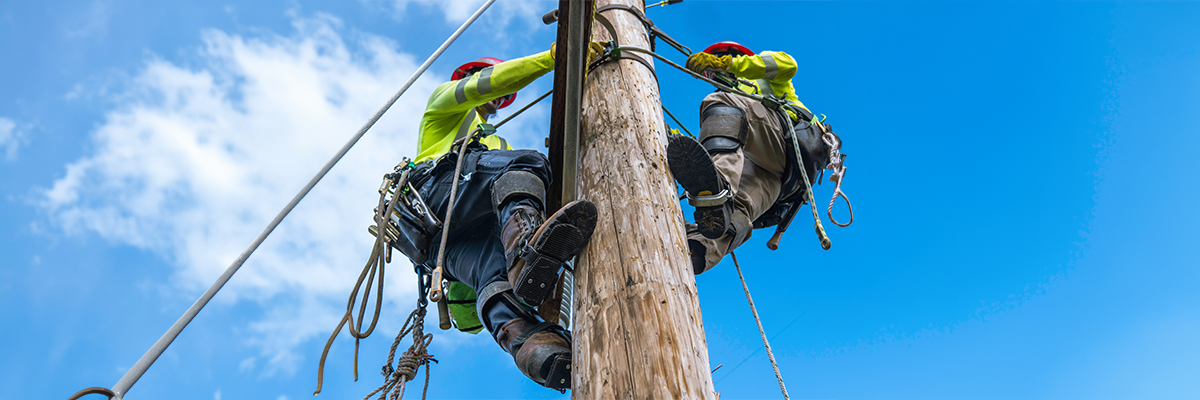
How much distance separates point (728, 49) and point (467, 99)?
1701 millimetres

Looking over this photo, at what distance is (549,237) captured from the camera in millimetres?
1910

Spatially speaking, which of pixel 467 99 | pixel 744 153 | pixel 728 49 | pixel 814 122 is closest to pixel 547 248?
pixel 467 99

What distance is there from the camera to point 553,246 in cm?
193

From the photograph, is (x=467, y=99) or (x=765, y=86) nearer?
(x=467, y=99)

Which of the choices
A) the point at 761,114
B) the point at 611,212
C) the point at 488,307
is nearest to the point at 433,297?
the point at 488,307

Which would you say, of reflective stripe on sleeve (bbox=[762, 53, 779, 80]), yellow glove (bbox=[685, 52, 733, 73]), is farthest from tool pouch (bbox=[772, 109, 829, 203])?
yellow glove (bbox=[685, 52, 733, 73])

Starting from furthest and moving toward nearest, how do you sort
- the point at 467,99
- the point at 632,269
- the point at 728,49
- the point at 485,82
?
the point at 728,49, the point at 467,99, the point at 485,82, the point at 632,269

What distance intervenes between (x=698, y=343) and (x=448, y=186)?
52.2 inches

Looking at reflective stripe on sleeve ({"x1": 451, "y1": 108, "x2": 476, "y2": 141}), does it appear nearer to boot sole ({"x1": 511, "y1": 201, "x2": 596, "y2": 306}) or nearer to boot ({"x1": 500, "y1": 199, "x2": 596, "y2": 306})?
Answer: boot ({"x1": 500, "y1": 199, "x2": 596, "y2": 306})

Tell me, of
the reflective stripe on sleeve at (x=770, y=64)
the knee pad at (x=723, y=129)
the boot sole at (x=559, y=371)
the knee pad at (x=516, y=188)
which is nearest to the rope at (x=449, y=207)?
the knee pad at (x=516, y=188)

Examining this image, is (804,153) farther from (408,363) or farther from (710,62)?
(408,363)

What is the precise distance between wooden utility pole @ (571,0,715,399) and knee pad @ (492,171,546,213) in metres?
0.16

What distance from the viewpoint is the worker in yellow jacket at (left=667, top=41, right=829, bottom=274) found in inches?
96.2

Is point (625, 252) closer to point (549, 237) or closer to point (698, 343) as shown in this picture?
point (549, 237)
